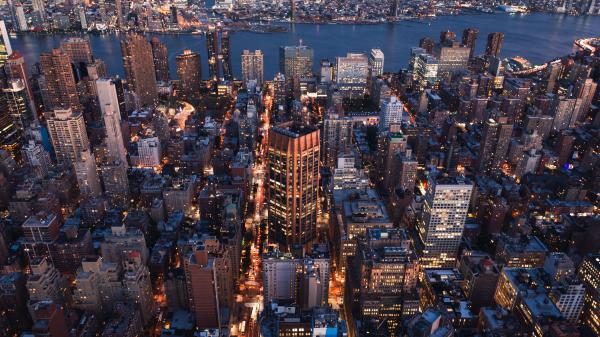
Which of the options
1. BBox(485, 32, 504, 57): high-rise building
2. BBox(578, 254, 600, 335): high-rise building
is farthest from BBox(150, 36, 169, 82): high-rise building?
BBox(578, 254, 600, 335): high-rise building

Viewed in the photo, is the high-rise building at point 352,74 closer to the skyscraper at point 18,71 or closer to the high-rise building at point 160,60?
the high-rise building at point 160,60

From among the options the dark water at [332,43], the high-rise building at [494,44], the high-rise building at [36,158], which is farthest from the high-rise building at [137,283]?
the high-rise building at [494,44]

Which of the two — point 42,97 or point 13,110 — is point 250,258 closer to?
point 13,110

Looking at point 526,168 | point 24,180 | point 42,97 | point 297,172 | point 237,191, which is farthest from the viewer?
point 42,97

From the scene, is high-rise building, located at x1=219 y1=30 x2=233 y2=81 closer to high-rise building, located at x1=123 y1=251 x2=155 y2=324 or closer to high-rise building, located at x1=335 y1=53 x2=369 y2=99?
high-rise building, located at x1=335 y1=53 x2=369 y2=99

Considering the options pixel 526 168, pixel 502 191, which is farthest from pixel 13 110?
pixel 526 168

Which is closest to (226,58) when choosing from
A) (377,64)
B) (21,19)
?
(377,64)
